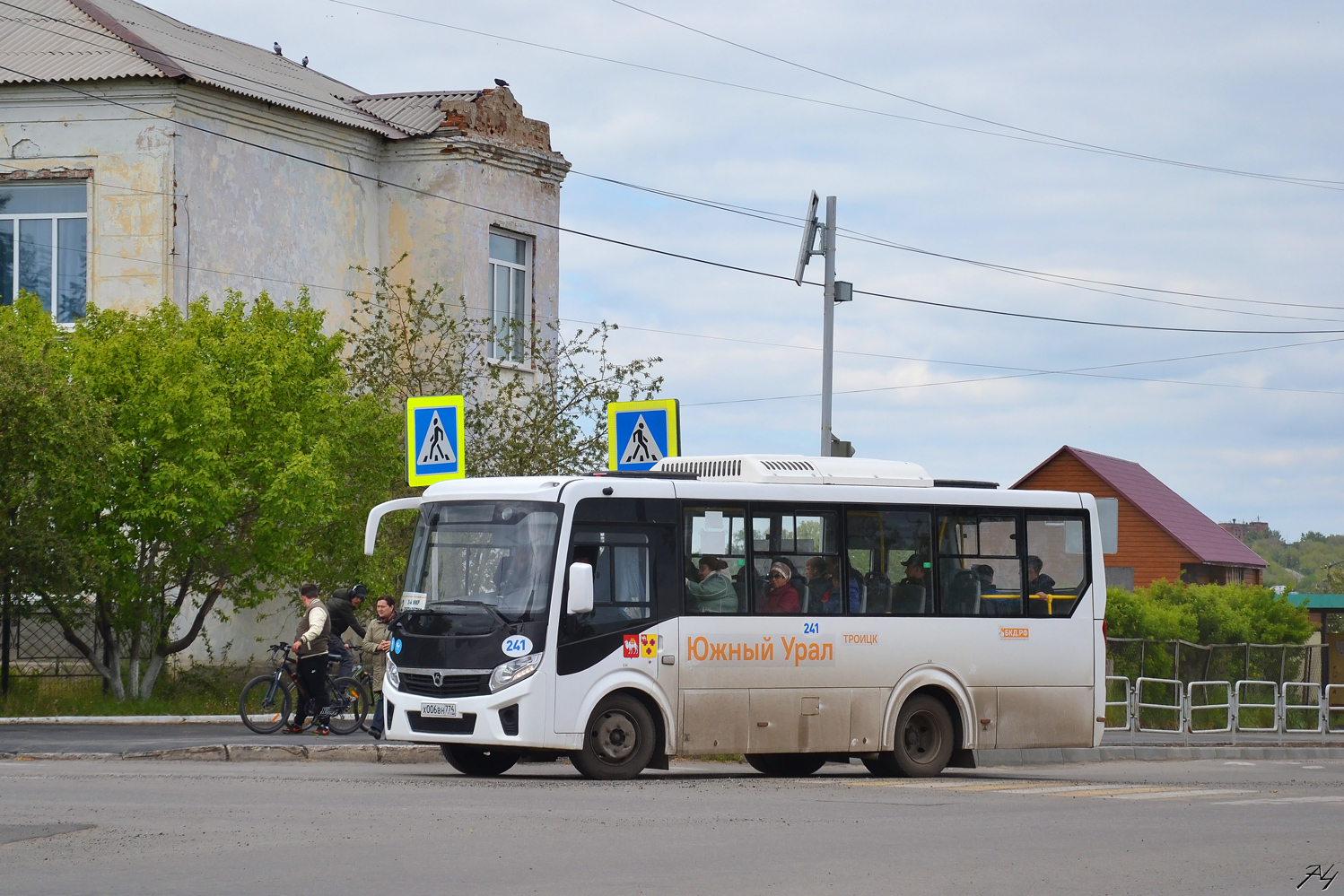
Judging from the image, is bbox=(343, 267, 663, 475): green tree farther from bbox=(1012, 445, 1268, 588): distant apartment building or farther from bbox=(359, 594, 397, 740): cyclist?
bbox=(1012, 445, 1268, 588): distant apartment building

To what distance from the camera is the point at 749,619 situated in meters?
17.3

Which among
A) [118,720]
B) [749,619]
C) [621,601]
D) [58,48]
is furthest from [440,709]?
[58,48]

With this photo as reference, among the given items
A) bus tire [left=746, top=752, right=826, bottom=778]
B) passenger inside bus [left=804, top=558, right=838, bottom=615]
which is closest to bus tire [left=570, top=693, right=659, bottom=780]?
passenger inside bus [left=804, top=558, right=838, bottom=615]

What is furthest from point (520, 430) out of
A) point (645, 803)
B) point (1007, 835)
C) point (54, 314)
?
point (1007, 835)

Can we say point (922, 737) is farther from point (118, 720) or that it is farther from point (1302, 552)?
point (1302, 552)

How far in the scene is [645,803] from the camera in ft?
44.4

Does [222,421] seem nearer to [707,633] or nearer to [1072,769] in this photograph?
[707,633]

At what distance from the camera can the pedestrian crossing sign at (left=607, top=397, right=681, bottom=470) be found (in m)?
20.4

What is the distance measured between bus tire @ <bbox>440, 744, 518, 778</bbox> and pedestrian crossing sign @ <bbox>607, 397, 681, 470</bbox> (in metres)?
4.20

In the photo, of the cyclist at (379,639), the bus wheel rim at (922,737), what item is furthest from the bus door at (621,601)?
the cyclist at (379,639)

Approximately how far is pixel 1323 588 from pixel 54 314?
3978 inches

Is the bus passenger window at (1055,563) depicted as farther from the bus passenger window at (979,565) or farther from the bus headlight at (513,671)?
the bus headlight at (513,671)

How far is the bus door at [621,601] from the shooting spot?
16.1 metres

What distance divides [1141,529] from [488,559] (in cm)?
4989
